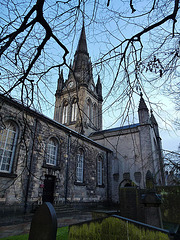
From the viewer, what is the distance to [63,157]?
12.9 meters

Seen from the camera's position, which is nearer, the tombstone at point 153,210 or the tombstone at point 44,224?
the tombstone at point 44,224

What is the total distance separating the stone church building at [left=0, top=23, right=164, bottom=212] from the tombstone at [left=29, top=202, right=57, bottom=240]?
0.74 metres

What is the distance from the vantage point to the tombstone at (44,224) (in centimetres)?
206

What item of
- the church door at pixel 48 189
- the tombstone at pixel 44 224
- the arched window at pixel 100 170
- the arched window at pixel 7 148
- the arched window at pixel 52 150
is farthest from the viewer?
the arched window at pixel 100 170

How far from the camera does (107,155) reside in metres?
20.0

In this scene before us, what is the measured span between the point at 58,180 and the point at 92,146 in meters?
6.26

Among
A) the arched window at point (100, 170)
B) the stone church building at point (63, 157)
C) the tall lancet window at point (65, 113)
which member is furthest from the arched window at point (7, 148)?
the tall lancet window at point (65, 113)

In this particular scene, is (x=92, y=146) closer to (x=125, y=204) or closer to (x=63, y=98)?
(x=125, y=204)

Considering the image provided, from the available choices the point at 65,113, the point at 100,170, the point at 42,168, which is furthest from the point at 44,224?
the point at 65,113

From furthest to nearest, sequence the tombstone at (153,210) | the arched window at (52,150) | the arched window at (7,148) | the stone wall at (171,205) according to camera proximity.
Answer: the arched window at (52,150), the arched window at (7,148), the stone wall at (171,205), the tombstone at (153,210)

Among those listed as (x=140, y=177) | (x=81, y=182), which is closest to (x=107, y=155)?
(x=140, y=177)

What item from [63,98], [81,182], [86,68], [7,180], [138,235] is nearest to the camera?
[138,235]

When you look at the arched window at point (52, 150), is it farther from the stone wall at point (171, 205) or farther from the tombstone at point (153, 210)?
the tombstone at point (153, 210)

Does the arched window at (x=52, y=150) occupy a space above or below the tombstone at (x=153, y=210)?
above
